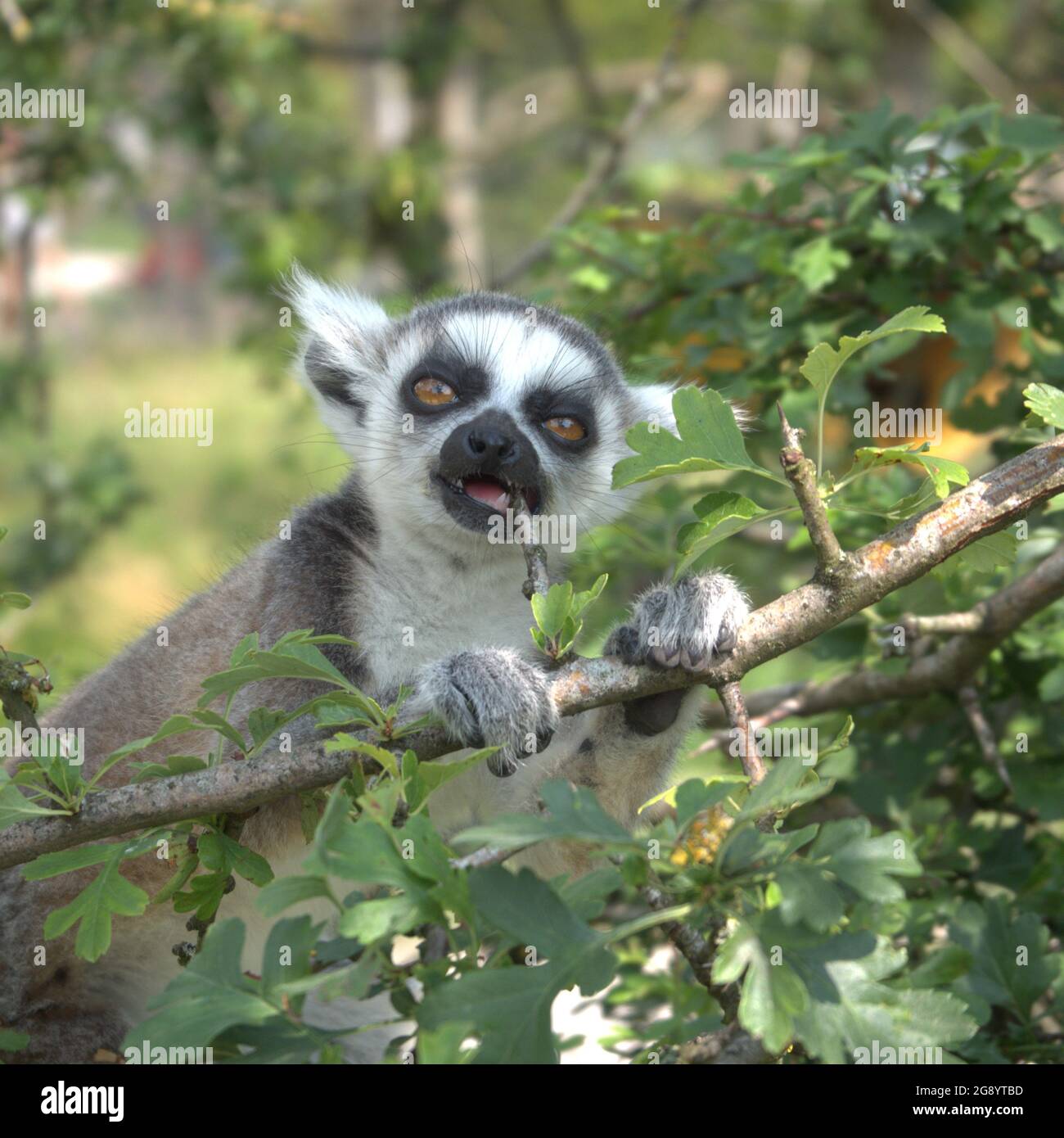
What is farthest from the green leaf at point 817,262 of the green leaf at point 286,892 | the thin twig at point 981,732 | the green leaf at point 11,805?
the green leaf at point 11,805

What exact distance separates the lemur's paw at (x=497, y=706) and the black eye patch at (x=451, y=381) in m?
1.28

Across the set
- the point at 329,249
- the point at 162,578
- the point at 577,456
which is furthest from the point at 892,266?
the point at 162,578

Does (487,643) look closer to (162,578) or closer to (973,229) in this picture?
(973,229)

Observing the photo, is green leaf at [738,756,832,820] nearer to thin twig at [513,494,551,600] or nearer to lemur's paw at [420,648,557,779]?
thin twig at [513,494,551,600]

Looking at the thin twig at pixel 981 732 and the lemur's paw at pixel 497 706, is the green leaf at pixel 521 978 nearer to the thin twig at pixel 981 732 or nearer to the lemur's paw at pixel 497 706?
the lemur's paw at pixel 497 706

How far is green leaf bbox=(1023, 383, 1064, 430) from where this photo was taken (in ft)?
7.84

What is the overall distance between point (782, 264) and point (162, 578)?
30.4 feet

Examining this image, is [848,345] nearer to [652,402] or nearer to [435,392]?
[435,392]

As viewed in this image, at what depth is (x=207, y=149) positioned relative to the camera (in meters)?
7.99

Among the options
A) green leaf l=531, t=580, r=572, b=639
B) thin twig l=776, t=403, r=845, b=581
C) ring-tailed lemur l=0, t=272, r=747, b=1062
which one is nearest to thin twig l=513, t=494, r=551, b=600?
green leaf l=531, t=580, r=572, b=639

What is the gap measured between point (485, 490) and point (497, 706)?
1.04 meters

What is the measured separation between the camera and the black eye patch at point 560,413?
4027 millimetres

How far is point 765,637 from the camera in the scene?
2529 mm

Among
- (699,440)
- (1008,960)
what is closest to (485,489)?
(699,440)
